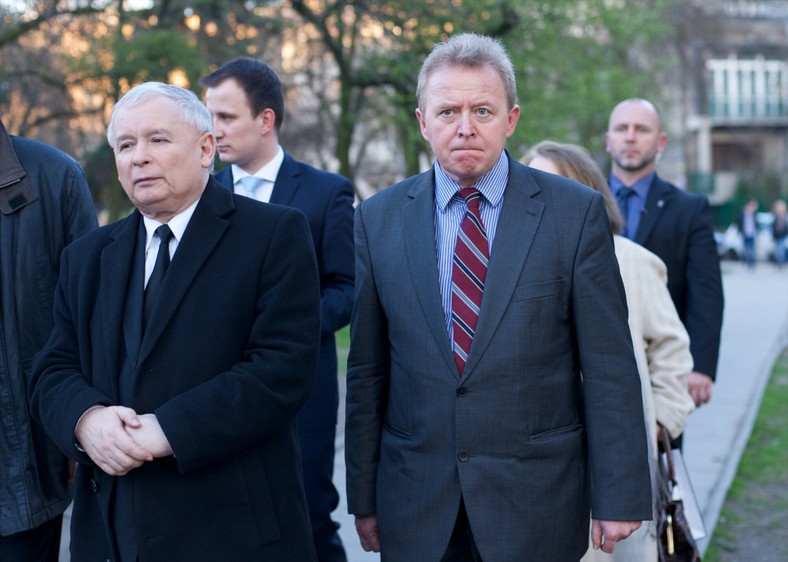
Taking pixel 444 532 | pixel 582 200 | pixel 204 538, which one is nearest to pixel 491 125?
pixel 582 200

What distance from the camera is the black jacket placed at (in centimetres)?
364

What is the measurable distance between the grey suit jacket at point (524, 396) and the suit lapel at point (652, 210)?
2586 mm

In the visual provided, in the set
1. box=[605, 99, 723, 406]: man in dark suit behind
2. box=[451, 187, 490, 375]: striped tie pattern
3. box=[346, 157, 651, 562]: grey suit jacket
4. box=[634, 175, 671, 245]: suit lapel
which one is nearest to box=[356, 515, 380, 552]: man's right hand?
box=[346, 157, 651, 562]: grey suit jacket

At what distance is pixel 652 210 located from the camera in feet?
18.7

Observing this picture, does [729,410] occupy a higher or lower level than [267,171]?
lower

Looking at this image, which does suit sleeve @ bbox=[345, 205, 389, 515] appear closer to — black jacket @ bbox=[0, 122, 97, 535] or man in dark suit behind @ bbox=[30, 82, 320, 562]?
man in dark suit behind @ bbox=[30, 82, 320, 562]

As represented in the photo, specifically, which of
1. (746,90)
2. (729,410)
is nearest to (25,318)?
(729,410)

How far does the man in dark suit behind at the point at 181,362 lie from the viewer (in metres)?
2.98

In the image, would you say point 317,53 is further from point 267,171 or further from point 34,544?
point 34,544

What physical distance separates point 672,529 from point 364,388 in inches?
64.0

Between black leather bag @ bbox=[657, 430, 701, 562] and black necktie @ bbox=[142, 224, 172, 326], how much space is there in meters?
2.15

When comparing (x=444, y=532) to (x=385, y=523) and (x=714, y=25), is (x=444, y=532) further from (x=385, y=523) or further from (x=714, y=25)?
(x=714, y=25)

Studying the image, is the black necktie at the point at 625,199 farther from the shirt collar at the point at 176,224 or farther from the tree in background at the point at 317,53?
the tree in background at the point at 317,53

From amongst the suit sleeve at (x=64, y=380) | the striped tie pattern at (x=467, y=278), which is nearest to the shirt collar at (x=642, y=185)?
the striped tie pattern at (x=467, y=278)
